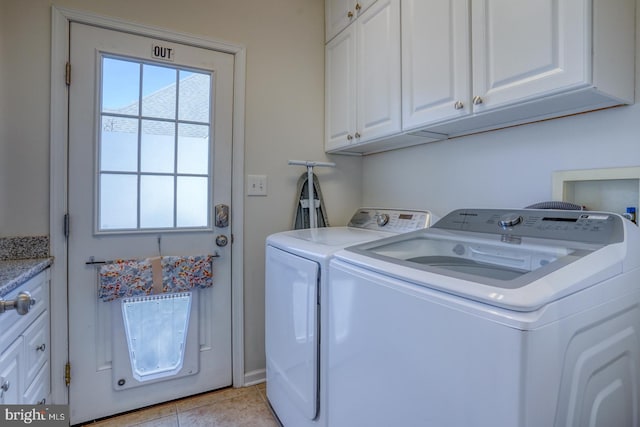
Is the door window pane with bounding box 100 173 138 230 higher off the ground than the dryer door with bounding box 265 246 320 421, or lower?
higher

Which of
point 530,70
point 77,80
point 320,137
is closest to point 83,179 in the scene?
point 77,80

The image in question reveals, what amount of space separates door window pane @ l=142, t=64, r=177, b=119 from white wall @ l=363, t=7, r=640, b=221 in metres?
1.36

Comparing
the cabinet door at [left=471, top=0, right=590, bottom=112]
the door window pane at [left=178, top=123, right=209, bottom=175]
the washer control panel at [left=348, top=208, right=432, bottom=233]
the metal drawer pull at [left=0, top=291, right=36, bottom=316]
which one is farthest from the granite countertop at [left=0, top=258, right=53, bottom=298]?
the cabinet door at [left=471, top=0, right=590, bottom=112]

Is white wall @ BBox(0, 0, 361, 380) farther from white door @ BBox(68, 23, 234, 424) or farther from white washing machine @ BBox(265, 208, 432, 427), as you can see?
white washing machine @ BBox(265, 208, 432, 427)

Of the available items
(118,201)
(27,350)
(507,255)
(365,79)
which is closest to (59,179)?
(118,201)

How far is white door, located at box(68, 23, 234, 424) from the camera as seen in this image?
64.6 inches

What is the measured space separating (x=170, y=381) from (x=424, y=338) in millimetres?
1662

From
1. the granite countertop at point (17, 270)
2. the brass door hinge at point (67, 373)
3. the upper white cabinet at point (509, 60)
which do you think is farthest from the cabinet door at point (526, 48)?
the brass door hinge at point (67, 373)

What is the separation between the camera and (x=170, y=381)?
1.84 metres

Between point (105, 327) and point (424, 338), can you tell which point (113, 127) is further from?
point (424, 338)

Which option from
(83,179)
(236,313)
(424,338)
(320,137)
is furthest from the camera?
(320,137)

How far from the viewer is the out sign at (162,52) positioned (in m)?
1.76

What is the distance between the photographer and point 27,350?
1.26 m

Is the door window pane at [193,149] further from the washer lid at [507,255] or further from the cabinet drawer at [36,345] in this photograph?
the washer lid at [507,255]
